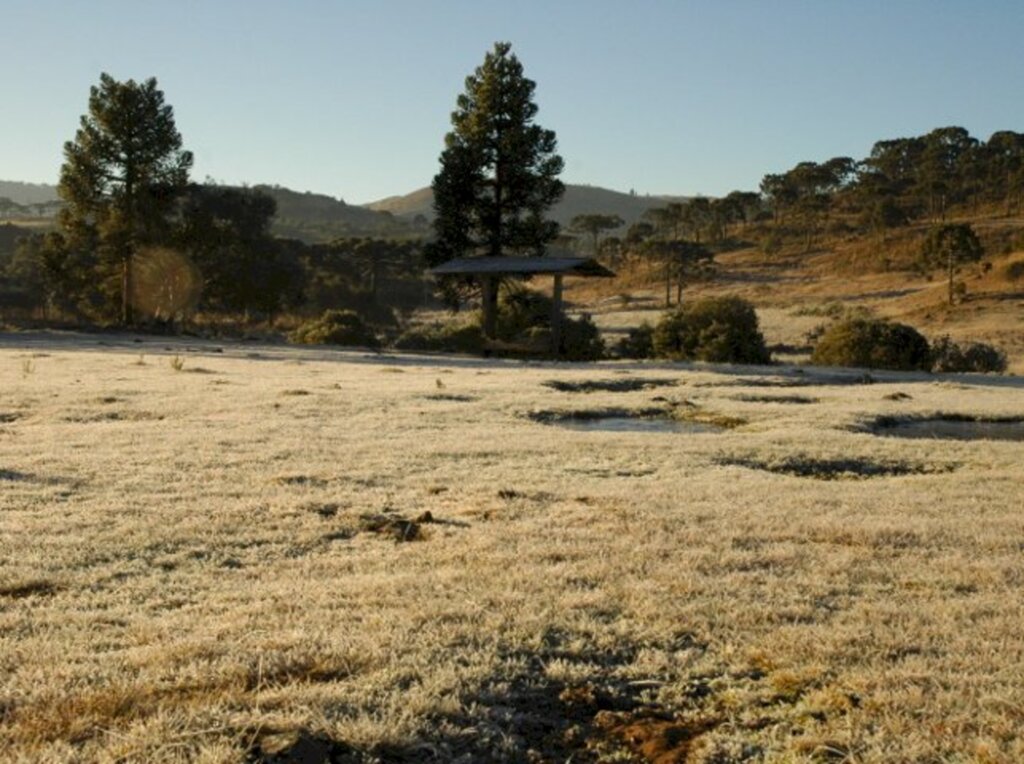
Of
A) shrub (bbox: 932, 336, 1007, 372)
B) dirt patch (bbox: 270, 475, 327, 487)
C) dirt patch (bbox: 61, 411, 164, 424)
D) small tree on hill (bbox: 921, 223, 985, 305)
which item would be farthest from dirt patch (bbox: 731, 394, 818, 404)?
small tree on hill (bbox: 921, 223, 985, 305)

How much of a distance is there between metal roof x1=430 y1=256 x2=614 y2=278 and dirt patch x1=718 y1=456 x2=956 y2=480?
2065cm

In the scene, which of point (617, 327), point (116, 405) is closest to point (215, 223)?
point (617, 327)

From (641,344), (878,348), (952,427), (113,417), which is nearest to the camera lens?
(113,417)

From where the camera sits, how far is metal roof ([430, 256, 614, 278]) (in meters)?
32.2

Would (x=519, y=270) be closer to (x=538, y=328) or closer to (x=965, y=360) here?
(x=538, y=328)

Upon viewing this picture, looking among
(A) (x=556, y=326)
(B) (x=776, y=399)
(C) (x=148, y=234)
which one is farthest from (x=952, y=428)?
(C) (x=148, y=234)

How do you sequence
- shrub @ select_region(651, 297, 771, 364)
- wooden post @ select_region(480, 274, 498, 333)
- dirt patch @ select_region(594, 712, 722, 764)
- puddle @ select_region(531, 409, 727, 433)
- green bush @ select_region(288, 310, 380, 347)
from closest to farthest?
dirt patch @ select_region(594, 712, 722, 764) → puddle @ select_region(531, 409, 727, 433) → shrub @ select_region(651, 297, 771, 364) → wooden post @ select_region(480, 274, 498, 333) → green bush @ select_region(288, 310, 380, 347)

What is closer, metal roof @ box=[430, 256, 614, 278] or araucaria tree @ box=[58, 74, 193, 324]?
metal roof @ box=[430, 256, 614, 278]

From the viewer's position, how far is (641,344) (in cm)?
3497

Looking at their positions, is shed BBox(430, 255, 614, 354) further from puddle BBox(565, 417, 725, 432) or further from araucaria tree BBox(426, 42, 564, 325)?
puddle BBox(565, 417, 725, 432)

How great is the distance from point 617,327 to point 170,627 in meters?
53.8

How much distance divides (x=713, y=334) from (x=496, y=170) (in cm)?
1270

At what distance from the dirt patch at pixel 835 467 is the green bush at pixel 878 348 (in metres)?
19.2

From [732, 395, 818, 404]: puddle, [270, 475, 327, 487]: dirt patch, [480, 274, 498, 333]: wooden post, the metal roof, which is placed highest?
the metal roof
